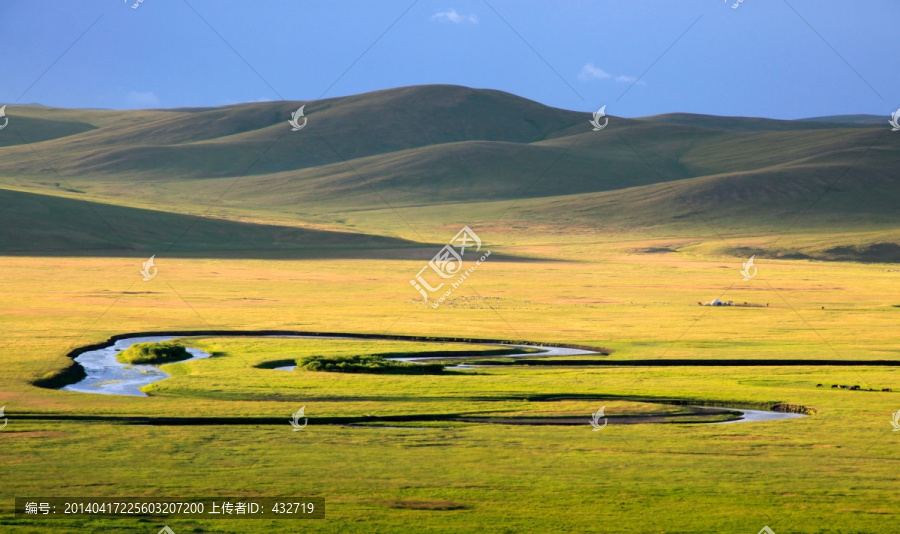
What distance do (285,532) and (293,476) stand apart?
2.86 m

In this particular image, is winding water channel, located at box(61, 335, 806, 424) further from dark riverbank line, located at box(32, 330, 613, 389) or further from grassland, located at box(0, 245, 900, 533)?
grassland, located at box(0, 245, 900, 533)

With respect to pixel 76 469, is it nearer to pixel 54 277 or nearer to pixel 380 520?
pixel 380 520

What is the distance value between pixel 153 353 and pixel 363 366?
8.56 m

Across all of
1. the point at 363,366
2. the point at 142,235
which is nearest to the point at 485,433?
the point at 363,366

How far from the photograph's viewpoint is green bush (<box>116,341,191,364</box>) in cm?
3450

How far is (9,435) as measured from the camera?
64.7ft

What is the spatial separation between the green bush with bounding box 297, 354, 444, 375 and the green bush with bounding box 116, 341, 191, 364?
5371 mm

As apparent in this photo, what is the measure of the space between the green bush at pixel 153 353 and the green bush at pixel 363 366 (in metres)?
5.37

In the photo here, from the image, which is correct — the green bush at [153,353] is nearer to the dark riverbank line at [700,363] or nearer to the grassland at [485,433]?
the grassland at [485,433]

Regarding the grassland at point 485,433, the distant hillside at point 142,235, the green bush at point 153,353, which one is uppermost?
the distant hillside at point 142,235

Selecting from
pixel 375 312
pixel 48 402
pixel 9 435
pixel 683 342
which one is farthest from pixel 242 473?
pixel 375 312

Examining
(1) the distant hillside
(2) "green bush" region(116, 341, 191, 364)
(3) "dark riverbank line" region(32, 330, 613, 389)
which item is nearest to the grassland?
(3) "dark riverbank line" region(32, 330, 613, 389)

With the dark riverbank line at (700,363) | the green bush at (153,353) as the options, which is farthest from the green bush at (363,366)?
the green bush at (153,353)

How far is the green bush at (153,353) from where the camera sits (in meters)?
34.5
